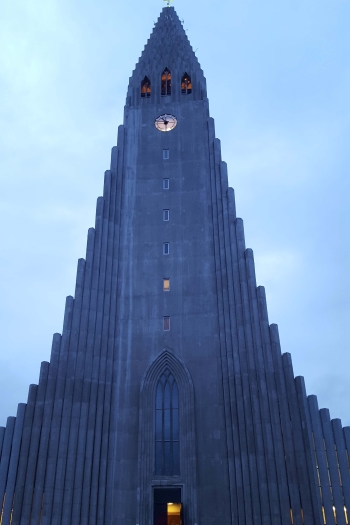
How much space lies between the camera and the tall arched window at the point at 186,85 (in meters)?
51.0

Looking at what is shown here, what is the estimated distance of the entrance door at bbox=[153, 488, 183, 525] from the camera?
32.3m

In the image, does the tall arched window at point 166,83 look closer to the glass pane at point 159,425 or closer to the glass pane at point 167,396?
the glass pane at point 167,396

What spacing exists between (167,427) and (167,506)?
500 centimetres

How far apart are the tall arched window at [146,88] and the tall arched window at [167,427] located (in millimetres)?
29480

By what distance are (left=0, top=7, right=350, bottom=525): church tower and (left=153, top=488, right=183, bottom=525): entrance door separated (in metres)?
0.07

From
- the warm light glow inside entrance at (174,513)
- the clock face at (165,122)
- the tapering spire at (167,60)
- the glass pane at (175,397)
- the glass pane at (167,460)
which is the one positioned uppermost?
the tapering spire at (167,60)

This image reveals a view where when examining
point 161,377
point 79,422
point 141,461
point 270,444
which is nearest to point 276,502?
point 270,444

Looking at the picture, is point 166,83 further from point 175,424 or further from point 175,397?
point 175,424

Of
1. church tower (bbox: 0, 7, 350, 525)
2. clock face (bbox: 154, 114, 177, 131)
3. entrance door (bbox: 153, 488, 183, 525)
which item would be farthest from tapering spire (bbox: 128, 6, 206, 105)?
entrance door (bbox: 153, 488, 183, 525)

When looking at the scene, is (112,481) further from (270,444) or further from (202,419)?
(270,444)

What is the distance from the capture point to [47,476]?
3166cm

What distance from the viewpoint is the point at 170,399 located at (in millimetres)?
35812

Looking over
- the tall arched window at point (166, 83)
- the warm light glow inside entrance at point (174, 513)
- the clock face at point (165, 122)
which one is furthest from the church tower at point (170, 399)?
the tall arched window at point (166, 83)

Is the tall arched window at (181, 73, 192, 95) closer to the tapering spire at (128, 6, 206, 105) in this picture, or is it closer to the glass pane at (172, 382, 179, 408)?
the tapering spire at (128, 6, 206, 105)
